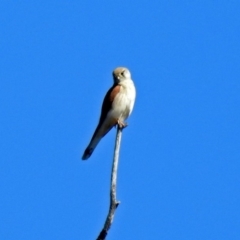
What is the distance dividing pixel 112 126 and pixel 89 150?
0.71 m

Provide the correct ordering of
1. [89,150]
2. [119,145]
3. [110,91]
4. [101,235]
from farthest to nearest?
[110,91], [89,150], [119,145], [101,235]

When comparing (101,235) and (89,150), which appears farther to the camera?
(89,150)

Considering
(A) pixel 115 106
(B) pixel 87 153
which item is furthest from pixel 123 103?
(B) pixel 87 153

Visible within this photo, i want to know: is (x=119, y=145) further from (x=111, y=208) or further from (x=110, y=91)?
(x=110, y=91)

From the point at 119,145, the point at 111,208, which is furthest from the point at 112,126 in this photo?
the point at 111,208

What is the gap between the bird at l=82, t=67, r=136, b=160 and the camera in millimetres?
11922

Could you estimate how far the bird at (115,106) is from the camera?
11.9 meters

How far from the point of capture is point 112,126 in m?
12.0

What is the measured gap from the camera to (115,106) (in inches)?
474

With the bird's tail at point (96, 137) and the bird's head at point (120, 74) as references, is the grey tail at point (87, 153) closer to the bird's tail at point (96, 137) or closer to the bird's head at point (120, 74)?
the bird's tail at point (96, 137)

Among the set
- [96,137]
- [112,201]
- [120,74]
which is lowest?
[112,201]

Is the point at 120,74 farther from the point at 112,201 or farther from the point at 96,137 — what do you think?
the point at 112,201

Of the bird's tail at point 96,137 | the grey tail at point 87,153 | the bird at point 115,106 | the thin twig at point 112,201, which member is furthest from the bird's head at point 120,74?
the thin twig at point 112,201

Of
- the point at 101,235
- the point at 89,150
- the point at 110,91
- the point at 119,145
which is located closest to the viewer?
the point at 101,235
